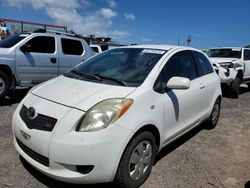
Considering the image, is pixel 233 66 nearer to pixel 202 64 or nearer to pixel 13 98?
pixel 202 64

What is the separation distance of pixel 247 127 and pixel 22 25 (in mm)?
11655

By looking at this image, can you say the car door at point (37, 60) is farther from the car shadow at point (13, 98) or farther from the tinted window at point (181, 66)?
the tinted window at point (181, 66)

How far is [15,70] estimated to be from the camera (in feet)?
21.3

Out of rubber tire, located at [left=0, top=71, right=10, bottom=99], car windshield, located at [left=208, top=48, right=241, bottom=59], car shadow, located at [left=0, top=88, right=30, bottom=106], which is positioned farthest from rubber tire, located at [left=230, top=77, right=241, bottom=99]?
rubber tire, located at [left=0, top=71, right=10, bottom=99]

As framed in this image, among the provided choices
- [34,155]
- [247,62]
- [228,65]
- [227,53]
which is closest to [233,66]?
[228,65]

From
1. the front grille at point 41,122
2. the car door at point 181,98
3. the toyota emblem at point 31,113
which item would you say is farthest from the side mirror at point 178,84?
the toyota emblem at point 31,113

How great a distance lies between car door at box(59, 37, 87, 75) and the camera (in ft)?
24.5

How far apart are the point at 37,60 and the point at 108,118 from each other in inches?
194

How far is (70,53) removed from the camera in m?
7.74

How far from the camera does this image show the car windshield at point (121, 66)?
3.28 meters

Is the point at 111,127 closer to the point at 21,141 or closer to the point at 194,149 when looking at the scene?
the point at 21,141

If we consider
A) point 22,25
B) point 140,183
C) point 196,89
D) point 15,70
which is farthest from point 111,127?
point 22,25

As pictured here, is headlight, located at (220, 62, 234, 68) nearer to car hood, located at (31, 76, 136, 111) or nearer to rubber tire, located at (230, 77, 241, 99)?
rubber tire, located at (230, 77, 241, 99)

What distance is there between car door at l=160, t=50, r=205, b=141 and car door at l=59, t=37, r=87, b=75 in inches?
164
